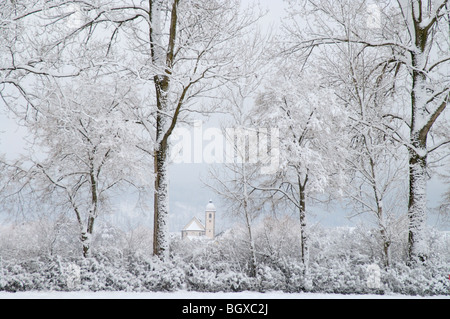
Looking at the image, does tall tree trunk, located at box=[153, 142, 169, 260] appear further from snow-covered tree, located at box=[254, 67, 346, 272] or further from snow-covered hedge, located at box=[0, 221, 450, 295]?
snow-covered tree, located at box=[254, 67, 346, 272]

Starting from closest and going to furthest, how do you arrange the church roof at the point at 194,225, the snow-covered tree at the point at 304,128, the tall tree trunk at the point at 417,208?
the tall tree trunk at the point at 417,208, the snow-covered tree at the point at 304,128, the church roof at the point at 194,225

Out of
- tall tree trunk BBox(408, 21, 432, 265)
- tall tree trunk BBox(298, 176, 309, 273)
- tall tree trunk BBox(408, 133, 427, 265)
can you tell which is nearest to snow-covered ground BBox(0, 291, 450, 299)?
tall tree trunk BBox(408, 133, 427, 265)

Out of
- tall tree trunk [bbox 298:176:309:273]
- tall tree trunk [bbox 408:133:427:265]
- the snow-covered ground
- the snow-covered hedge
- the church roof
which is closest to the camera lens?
the snow-covered ground

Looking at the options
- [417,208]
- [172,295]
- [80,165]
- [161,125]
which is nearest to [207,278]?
[172,295]

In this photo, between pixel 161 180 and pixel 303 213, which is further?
pixel 303 213

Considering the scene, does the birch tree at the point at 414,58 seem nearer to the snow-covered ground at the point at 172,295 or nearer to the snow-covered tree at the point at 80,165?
the snow-covered ground at the point at 172,295

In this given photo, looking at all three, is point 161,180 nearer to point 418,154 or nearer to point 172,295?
point 172,295

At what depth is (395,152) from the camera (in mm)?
10367
